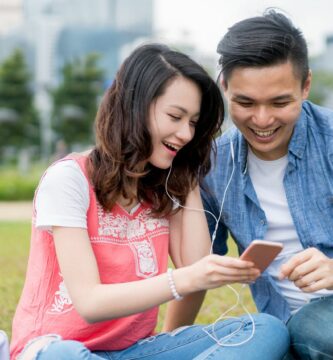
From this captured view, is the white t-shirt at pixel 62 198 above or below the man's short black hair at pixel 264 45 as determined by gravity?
below

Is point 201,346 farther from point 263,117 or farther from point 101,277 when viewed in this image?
point 263,117

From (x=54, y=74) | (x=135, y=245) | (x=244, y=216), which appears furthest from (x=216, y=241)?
(x=54, y=74)

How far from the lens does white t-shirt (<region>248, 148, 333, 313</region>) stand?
251 centimetres

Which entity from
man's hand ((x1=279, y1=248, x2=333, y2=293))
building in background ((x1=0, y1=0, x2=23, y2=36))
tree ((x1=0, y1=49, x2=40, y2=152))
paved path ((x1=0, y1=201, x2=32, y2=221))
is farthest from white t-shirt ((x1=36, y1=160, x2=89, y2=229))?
building in background ((x1=0, y1=0, x2=23, y2=36))

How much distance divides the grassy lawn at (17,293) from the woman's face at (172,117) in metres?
1.46

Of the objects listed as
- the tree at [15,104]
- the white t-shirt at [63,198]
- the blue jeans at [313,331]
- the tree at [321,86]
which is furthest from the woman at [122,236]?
the tree at [321,86]

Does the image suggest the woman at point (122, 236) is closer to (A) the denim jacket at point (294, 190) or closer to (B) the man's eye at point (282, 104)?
(B) the man's eye at point (282, 104)

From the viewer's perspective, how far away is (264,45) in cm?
229

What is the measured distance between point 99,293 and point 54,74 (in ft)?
172

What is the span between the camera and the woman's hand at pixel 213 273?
1862mm

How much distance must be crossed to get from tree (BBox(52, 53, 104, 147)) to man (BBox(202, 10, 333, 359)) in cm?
2636

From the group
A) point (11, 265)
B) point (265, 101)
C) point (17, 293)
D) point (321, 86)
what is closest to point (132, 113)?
point (265, 101)

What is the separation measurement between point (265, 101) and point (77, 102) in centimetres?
2733

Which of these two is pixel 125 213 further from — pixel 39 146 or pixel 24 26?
pixel 24 26
